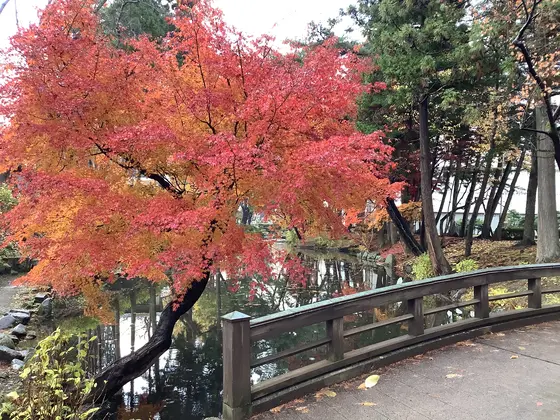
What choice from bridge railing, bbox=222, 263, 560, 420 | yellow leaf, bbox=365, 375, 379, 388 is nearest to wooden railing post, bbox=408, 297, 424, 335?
bridge railing, bbox=222, 263, 560, 420

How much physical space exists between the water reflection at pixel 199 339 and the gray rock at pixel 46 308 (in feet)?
6.07

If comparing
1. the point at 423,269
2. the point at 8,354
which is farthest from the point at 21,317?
the point at 423,269

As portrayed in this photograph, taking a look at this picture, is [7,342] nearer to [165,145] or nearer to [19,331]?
[19,331]

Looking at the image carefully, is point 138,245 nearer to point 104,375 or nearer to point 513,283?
point 104,375

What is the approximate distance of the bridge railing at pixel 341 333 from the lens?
11.4ft

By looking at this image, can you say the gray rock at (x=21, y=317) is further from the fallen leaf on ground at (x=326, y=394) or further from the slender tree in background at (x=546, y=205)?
the slender tree in background at (x=546, y=205)

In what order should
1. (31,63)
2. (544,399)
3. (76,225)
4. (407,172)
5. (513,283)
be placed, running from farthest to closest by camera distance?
(407,172) < (513,283) < (76,225) < (31,63) < (544,399)

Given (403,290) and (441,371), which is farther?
(403,290)

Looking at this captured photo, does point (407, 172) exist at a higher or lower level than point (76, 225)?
higher

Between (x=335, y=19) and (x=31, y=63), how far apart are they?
41.4 feet

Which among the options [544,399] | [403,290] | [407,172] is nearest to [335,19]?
[407,172]

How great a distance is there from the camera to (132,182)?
6965mm

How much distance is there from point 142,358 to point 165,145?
3923mm

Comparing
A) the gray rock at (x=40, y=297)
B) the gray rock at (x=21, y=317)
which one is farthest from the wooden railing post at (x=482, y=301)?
the gray rock at (x=40, y=297)
